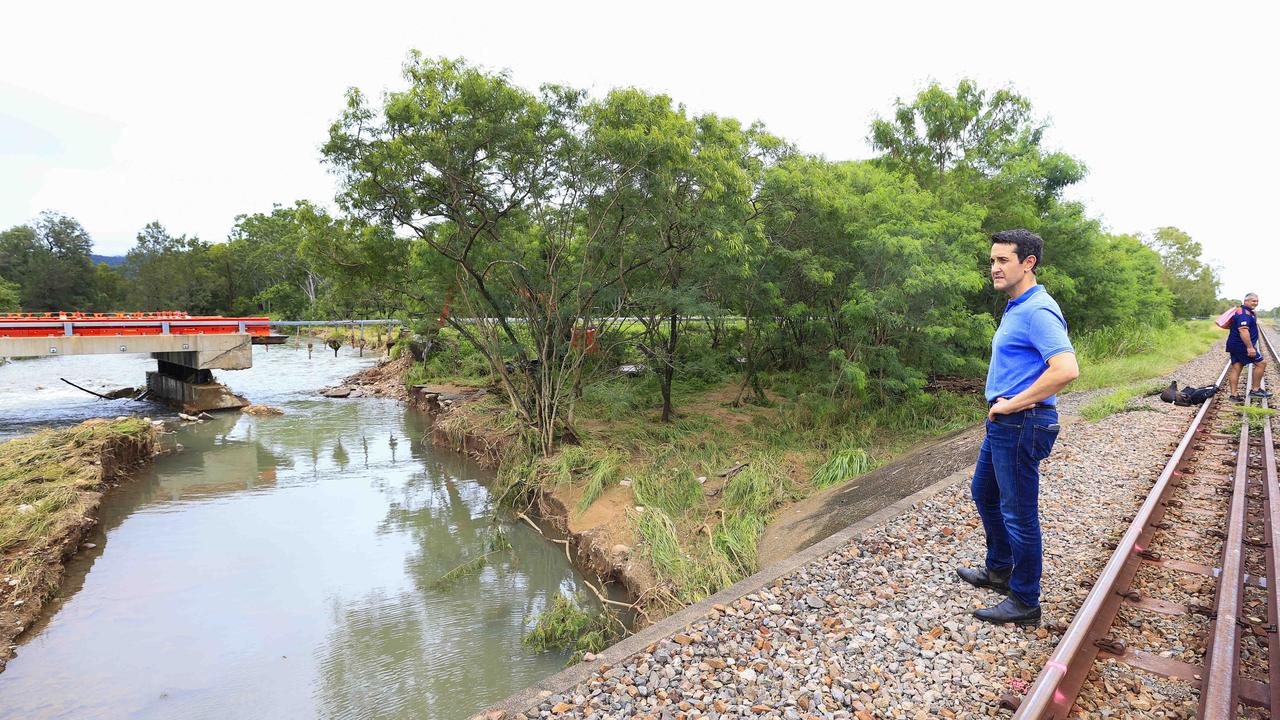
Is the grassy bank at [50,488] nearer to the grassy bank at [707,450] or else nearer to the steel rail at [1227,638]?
the grassy bank at [707,450]

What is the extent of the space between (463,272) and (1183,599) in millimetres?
9646

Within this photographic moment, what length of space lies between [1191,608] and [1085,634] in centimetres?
86

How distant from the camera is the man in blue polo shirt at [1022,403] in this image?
2828mm

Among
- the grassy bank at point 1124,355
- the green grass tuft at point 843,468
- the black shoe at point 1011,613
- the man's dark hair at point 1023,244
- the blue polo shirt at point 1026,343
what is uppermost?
the man's dark hair at point 1023,244

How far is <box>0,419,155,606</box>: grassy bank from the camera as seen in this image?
594cm

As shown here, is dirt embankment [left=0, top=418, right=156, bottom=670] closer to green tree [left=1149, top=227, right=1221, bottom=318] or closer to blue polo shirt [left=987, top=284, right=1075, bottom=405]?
blue polo shirt [left=987, top=284, right=1075, bottom=405]

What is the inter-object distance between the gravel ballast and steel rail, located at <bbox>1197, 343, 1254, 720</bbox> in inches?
4.6

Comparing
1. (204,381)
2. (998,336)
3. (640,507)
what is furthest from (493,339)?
(204,381)

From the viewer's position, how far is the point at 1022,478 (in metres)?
2.97

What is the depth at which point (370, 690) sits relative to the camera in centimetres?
452

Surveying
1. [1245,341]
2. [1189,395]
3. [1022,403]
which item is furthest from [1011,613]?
[1245,341]

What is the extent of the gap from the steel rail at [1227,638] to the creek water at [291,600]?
3.92 meters

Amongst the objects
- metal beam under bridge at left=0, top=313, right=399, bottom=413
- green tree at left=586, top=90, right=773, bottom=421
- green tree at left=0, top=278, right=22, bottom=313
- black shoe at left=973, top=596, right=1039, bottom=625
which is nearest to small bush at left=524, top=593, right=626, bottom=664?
black shoe at left=973, top=596, right=1039, bottom=625

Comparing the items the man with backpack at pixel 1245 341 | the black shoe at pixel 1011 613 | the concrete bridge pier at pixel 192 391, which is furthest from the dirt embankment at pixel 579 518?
the man with backpack at pixel 1245 341
